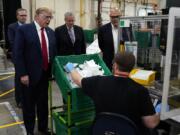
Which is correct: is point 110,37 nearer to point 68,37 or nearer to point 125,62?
point 68,37

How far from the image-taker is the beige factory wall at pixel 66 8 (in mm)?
8495

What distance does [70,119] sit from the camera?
2414mm

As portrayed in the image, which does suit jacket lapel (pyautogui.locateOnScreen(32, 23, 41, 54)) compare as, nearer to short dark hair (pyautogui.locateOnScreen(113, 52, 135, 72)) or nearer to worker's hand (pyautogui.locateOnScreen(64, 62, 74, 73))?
worker's hand (pyautogui.locateOnScreen(64, 62, 74, 73))

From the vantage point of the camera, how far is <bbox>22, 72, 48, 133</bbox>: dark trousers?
2.83m

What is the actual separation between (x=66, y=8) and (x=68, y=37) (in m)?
6.22

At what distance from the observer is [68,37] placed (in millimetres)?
Result: 3529

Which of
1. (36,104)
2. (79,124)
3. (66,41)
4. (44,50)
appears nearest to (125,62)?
(79,124)

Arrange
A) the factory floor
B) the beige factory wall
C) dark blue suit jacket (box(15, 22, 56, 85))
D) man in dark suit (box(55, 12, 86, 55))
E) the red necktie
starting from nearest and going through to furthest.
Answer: dark blue suit jacket (box(15, 22, 56, 85)) < the red necktie < the factory floor < man in dark suit (box(55, 12, 86, 55)) < the beige factory wall

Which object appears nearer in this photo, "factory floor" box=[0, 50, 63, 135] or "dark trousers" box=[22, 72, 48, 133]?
"dark trousers" box=[22, 72, 48, 133]

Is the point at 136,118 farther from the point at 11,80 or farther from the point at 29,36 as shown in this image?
the point at 11,80

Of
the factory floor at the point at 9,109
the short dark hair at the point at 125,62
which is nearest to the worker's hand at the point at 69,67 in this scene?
the short dark hair at the point at 125,62

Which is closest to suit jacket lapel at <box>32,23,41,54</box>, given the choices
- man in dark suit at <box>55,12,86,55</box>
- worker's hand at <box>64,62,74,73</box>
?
worker's hand at <box>64,62,74,73</box>

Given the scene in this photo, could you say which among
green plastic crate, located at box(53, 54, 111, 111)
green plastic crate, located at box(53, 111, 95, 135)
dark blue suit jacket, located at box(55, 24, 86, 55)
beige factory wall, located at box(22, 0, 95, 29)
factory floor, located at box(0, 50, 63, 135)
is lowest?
factory floor, located at box(0, 50, 63, 135)

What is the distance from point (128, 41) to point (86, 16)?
25.5ft
